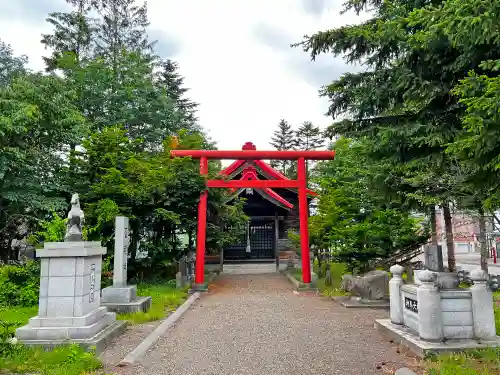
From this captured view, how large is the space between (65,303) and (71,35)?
1978 centimetres

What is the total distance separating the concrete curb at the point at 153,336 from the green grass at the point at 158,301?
24 centimetres

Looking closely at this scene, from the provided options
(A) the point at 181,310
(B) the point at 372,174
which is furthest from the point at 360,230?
(A) the point at 181,310

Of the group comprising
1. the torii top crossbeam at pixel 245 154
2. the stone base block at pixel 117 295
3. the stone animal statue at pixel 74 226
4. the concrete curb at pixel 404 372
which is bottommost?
the concrete curb at pixel 404 372

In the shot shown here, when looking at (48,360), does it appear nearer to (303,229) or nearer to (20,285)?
(20,285)

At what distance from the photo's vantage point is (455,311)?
541 centimetres

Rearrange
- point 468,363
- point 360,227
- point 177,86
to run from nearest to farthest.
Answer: point 468,363
point 360,227
point 177,86

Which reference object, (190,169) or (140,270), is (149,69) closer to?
(190,169)

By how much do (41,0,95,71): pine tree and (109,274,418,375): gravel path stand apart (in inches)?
699

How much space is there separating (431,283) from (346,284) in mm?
5256

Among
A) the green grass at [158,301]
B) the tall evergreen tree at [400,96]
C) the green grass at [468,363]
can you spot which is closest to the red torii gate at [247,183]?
the green grass at [158,301]

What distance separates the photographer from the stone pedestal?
561 cm

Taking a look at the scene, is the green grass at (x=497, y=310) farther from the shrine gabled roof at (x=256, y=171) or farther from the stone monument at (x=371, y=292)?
the shrine gabled roof at (x=256, y=171)

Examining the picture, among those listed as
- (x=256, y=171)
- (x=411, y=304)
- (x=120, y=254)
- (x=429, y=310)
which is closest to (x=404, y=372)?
(x=429, y=310)

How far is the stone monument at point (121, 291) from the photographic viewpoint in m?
8.27
